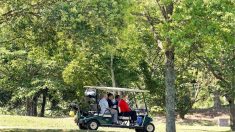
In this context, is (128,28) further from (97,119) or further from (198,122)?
(198,122)

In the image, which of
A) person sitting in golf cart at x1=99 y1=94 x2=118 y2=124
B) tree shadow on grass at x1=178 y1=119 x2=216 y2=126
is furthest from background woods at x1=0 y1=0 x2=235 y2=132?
tree shadow on grass at x1=178 y1=119 x2=216 y2=126

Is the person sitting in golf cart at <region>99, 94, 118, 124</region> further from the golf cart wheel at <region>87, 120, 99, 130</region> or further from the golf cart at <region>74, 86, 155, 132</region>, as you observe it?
the golf cart wheel at <region>87, 120, 99, 130</region>

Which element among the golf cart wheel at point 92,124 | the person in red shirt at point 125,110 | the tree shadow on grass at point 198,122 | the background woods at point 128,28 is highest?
the background woods at point 128,28

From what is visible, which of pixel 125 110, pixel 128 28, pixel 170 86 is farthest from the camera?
pixel 170 86

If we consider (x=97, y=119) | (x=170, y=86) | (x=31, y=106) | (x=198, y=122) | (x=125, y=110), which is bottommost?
(x=198, y=122)

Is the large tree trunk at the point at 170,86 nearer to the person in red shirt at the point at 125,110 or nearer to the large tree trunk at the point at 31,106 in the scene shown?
the person in red shirt at the point at 125,110

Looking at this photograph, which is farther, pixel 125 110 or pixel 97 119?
pixel 125 110

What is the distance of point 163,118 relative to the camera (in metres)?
42.8

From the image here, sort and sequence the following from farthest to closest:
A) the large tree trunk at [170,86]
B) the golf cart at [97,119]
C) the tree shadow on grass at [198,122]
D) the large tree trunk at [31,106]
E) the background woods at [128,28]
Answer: the large tree trunk at [31,106] → the tree shadow on grass at [198,122] → the large tree trunk at [170,86] → the golf cart at [97,119] → the background woods at [128,28]

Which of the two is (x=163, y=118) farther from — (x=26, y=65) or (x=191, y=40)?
(x=191, y=40)

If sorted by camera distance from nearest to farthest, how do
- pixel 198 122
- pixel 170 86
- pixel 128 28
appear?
pixel 128 28, pixel 170 86, pixel 198 122

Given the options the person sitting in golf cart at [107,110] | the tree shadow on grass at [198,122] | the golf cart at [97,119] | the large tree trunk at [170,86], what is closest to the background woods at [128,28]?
the large tree trunk at [170,86]

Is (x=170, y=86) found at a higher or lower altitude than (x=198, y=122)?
higher

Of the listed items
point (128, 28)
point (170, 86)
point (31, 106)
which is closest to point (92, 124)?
point (170, 86)
